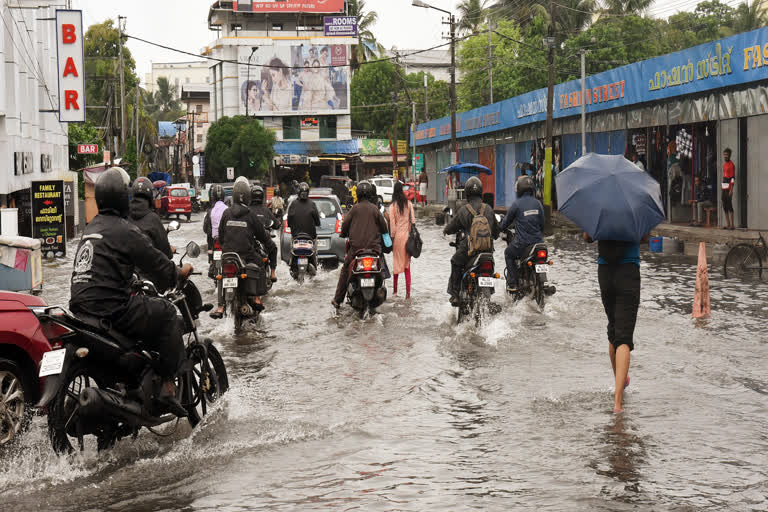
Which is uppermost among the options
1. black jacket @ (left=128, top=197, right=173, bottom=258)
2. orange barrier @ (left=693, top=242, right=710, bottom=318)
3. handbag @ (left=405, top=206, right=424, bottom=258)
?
black jacket @ (left=128, top=197, right=173, bottom=258)

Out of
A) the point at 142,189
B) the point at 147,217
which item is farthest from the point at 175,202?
the point at 147,217

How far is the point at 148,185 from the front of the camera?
9.86 metres

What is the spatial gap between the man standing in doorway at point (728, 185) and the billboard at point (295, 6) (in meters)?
67.1

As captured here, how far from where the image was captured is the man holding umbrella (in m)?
7.64

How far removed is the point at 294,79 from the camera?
8631 cm

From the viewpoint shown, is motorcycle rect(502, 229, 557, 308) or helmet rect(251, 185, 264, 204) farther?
helmet rect(251, 185, 264, 204)

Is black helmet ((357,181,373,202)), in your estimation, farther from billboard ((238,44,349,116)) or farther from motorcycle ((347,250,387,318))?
billboard ((238,44,349,116))

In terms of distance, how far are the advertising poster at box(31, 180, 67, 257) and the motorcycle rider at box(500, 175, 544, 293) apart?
16234 millimetres

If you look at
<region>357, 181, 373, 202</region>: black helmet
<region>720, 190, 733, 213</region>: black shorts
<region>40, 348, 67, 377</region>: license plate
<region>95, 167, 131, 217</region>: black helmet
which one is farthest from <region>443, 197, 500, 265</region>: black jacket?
<region>720, 190, 733, 213</region>: black shorts

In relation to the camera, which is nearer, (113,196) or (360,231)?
(113,196)

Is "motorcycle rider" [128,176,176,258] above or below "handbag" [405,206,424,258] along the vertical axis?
above

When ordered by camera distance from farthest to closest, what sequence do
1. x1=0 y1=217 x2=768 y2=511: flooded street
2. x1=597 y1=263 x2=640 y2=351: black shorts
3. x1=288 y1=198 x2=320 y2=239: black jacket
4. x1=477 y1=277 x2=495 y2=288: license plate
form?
x1=288 y1=198 x2=320 y2=239: black jacket, x1=477 y1=277 x2=495 y2=288: license plate, x1=597 y1=263 x2=640 y2=351: black shorts, x1=0 y1=217 x2=768 y2=511: flooded street

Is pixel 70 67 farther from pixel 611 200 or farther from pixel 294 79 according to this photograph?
pixel 294 79

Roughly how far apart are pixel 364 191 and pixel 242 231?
77.1 inches
